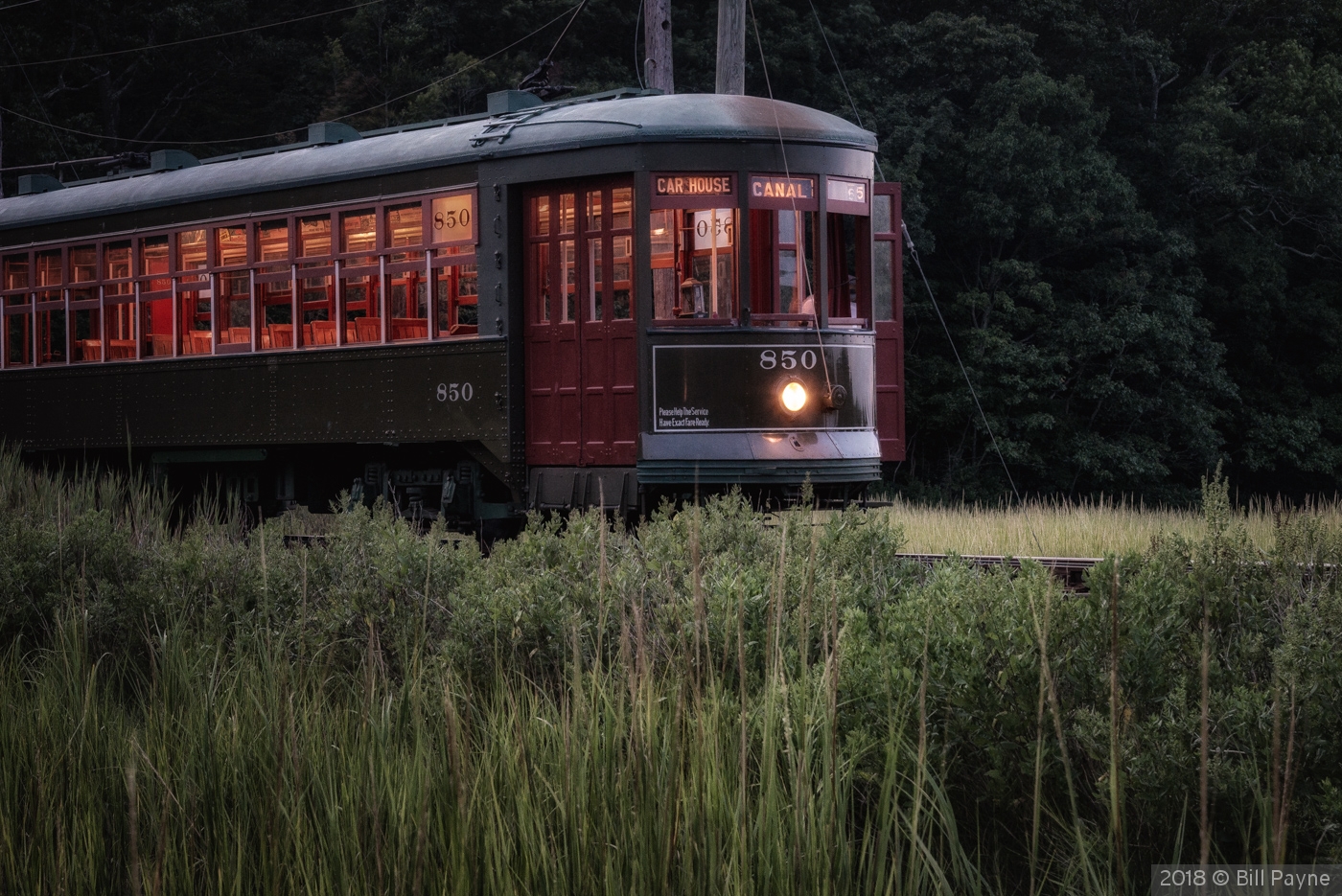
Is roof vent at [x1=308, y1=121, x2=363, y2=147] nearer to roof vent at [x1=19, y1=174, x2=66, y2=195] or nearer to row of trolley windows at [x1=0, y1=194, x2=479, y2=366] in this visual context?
row of trolley windows at [x1=0, y1=194, x2=479, y2=366]

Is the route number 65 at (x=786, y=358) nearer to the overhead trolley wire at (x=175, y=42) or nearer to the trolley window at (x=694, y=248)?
the trolley window at (x=694, y=248)

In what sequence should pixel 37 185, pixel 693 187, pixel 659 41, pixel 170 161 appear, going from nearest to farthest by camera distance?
pixel 693 187 → pixel 170 161 → pixel 37 185 → pixel 659 41

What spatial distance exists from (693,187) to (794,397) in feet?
5.62

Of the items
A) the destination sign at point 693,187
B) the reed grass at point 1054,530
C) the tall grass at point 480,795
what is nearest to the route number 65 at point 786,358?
the destination sign at point 693,187

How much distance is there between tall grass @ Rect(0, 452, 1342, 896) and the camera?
11.7 feet

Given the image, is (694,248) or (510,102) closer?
(694,248)

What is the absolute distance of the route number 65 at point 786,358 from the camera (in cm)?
1127

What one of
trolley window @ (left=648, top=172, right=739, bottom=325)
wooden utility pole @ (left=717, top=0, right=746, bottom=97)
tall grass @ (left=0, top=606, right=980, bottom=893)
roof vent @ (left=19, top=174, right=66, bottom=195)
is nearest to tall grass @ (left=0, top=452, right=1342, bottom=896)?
tall grass @ (left=0, top=606, right=980, bottom=893)

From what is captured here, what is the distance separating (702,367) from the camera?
36.9 feet

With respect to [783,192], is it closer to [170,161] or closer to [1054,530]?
[1054,530]

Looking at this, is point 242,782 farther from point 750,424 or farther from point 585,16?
point 585,16

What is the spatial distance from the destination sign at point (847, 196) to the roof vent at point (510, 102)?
9.02ft

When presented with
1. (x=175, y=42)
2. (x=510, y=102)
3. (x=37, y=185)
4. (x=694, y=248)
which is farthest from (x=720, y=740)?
(x=175, y=42)

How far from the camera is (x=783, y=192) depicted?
37.2 ft
